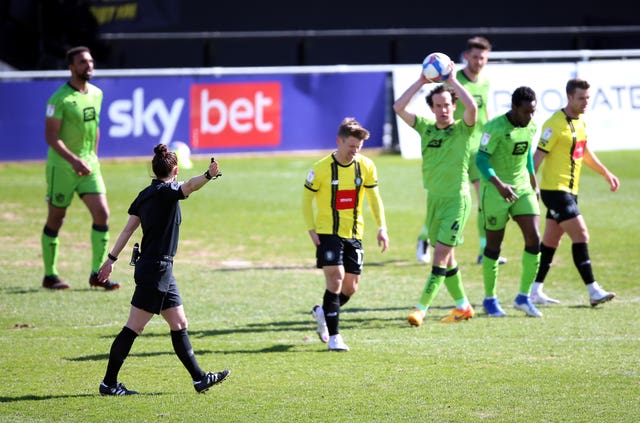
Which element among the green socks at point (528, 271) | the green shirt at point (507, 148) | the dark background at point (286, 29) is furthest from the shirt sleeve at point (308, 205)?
the dark background at point (286, 29)

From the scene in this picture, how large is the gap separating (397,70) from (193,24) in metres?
8.73

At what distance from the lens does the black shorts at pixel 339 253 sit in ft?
33.3

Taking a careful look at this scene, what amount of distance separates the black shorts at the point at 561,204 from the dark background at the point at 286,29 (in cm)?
1514

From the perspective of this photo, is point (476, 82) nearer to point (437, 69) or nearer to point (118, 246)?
point (437, 69)

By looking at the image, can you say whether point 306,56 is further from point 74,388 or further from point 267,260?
point 74,388

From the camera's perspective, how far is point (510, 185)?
11547 millimetres

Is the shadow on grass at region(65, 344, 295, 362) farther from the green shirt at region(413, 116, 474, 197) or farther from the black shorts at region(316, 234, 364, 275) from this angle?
the green shirt at region(413, 116, 474, 197)

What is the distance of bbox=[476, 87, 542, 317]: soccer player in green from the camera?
11.5m

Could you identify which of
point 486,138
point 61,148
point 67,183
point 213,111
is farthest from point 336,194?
point 213,111

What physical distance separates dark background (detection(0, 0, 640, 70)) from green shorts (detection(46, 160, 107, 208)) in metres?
14.0

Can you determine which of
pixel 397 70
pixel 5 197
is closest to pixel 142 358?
pixel 5 197

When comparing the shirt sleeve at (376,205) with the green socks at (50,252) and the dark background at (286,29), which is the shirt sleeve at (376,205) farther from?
the dark background at (286,29)

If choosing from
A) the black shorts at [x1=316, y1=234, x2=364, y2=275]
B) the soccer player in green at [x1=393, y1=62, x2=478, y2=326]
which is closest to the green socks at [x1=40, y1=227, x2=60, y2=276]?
the black shorts at [x1=316, y1=234, x2=364, y2=275]

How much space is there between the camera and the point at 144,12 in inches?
1099
